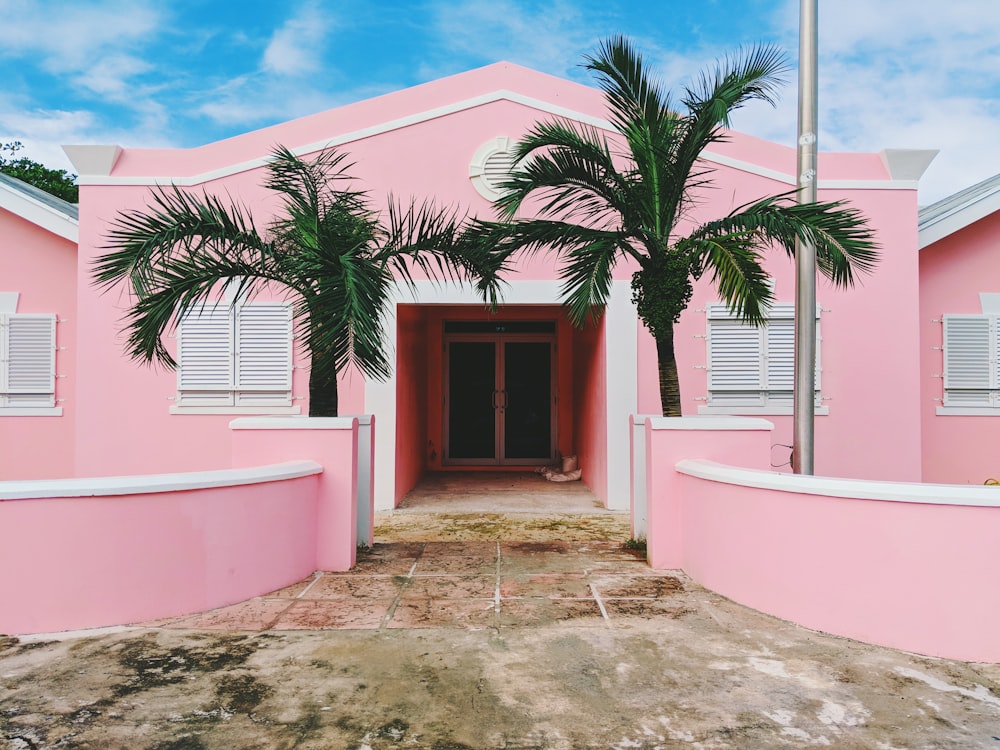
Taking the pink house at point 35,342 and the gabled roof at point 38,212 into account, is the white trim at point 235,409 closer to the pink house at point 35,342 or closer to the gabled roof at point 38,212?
the pink house at point 35,342

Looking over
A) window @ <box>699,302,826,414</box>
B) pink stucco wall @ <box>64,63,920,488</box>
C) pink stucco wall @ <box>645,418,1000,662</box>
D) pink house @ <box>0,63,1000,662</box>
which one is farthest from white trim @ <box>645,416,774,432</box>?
window @ <box>699,302,826,414</box>

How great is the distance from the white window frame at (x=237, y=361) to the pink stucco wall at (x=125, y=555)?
4.04 metres

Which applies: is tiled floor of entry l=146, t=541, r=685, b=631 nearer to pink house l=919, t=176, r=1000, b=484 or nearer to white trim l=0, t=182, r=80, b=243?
pink house l=919, t=176, r=1000, b=484

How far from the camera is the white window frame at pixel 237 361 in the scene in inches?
336

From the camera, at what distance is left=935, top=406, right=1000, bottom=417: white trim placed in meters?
8.92

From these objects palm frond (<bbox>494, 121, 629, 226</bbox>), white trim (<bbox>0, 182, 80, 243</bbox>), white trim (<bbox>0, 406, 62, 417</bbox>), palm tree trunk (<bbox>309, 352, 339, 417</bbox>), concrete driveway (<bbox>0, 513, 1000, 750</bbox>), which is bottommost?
concrete driveway (<bbox>0, 513, 1000, 750</bbox>)

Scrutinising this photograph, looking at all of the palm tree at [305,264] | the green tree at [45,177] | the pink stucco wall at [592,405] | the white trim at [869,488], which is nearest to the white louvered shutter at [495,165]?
the pink stucco wall at [592,405]

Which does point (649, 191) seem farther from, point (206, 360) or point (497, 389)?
point (497, 389)

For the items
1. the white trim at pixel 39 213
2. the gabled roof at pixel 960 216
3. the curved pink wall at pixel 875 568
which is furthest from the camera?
the white trim at pixel 39 213

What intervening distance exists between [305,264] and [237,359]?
399 cm

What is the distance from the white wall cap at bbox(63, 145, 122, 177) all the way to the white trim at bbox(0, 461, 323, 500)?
5.66 meters

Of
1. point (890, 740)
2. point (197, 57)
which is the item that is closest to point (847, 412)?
point (890, 740)

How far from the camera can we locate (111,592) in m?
4.07

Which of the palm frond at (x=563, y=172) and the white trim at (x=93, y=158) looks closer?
the palm frond at (x=563, y=172)
